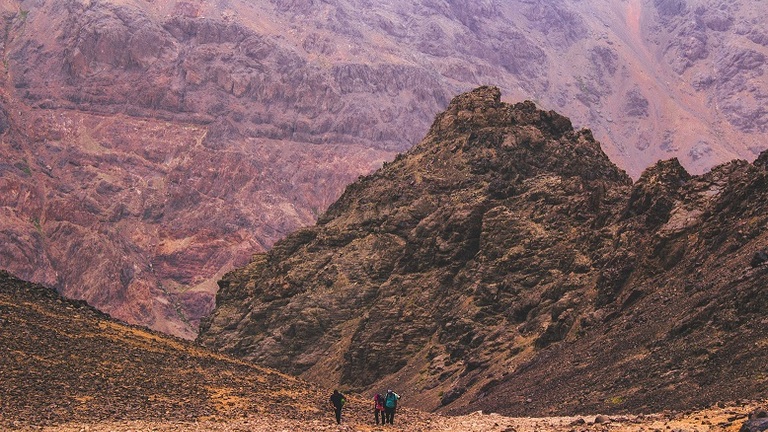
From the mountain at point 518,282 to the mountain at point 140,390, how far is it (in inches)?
363

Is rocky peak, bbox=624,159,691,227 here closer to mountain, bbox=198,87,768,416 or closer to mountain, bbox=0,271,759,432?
mountain, bbox=198,87,768,416

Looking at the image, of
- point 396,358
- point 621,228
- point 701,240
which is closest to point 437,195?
point 396,358

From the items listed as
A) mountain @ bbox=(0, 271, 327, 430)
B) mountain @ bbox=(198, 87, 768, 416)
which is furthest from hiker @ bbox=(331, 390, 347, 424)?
mountain @ bbox=(198, 87, 768, 416)

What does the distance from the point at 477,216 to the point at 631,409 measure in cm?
4907

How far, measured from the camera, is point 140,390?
1724 inches

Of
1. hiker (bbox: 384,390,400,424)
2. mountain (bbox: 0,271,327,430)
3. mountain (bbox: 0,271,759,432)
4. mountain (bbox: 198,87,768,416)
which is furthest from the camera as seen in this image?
mountain (bbox: 198,87,768,416)

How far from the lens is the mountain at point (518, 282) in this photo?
54.0 meters

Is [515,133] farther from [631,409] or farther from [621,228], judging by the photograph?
[631,409]

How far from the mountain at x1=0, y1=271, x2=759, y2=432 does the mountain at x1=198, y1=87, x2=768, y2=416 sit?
922 centimetres

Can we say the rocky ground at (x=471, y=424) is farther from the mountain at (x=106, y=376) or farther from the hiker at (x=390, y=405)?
the mountain at (x=106, y=376)

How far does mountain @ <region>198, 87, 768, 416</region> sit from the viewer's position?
54031mm

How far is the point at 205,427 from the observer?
38438 millimetres

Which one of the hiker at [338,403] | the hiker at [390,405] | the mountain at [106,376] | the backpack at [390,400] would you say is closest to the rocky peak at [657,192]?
the mountain at [106,376]

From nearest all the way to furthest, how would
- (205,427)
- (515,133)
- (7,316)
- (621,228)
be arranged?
(205,427)
(7,316)
(621,228)
(515,133)
